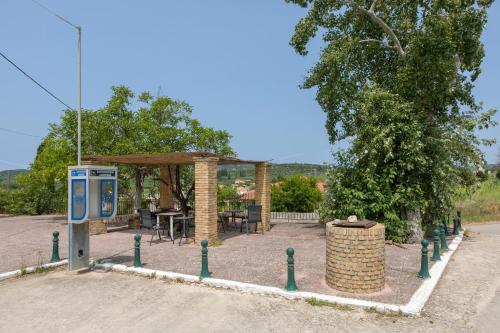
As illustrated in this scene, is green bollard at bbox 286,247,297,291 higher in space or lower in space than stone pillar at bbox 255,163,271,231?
lower

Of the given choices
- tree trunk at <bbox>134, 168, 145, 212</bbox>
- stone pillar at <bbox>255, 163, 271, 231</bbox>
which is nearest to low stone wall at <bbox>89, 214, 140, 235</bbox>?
tree trunk at <bbox>134, 168, 145, 212</bbox>

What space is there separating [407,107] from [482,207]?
18.6 metres

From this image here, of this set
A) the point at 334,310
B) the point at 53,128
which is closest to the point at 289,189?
the point at 53,128

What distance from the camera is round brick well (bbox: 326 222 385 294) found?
6.59 m

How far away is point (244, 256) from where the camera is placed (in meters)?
9.72

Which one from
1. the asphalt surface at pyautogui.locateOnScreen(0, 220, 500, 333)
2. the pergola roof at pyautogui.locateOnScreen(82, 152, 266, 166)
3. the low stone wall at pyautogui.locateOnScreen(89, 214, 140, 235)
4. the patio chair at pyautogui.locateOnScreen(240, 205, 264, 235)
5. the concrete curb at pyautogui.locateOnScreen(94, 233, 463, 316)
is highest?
the pergola roof at pyautogui.locateOnScreen(82, 152, 266, 166)

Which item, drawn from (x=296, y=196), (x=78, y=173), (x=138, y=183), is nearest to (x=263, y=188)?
(x=296, y=196)

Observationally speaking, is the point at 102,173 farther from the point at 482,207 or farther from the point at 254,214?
the point at 482,207

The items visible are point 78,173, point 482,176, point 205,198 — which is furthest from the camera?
point 482,176

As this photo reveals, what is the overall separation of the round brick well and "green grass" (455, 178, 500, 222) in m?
17.7

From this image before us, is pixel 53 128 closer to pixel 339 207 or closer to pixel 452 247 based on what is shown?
pixel 339 207

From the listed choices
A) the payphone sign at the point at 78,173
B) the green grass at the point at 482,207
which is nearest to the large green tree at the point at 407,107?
the payphone sign at the point at 78,173

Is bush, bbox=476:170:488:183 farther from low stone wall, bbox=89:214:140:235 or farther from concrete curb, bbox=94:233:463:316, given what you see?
low stone wall, bbox=89:214:140:235

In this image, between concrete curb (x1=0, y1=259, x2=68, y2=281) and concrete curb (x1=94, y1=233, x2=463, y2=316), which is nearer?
concrete curb (x1=94, y1=233, x2=463, y2=316)
